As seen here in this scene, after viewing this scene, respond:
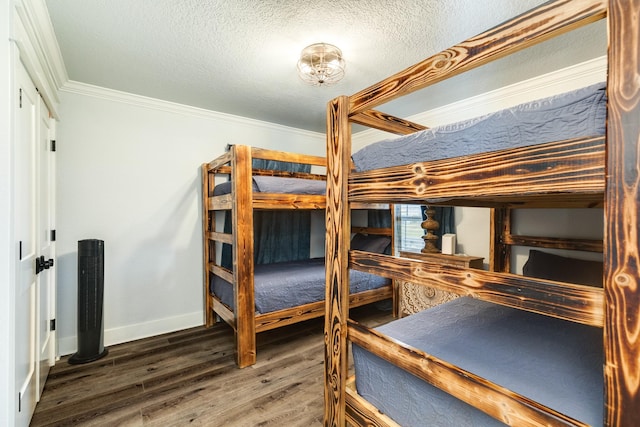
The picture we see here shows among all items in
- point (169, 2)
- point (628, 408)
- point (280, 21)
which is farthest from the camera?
point (280, 21)

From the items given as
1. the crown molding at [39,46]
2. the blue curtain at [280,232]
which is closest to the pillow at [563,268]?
the blue curtain at [280,232]

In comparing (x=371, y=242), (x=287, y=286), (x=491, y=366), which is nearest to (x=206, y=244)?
(x=287, y=286)

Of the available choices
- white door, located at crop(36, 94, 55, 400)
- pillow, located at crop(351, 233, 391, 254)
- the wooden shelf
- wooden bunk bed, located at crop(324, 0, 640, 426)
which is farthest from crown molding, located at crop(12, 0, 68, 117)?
pillow, located at crop(351, 233, 391, 254)

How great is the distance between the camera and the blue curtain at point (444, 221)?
2850 mm

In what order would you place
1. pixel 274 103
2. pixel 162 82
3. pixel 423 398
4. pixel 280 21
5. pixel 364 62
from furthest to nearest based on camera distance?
pixel 274 103 < pixel 162 82 < pixel 364 62 < pixel 280 21 < pixel 423 398

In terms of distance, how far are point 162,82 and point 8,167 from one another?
1.44 m

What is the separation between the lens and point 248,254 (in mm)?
2178

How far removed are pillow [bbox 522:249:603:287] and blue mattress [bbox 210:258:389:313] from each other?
52.0 inches

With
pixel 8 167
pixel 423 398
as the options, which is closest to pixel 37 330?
pixel 8 167

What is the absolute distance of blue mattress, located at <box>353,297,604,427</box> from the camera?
79 cm

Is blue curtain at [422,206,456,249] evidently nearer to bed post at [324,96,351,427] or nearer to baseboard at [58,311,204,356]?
bed post at [324,96,351,427]

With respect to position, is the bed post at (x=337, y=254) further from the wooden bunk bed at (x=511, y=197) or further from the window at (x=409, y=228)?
the window at (x=409, y=228)

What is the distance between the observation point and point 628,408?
53cm

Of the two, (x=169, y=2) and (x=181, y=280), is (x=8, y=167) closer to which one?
(x=169, y=2)
